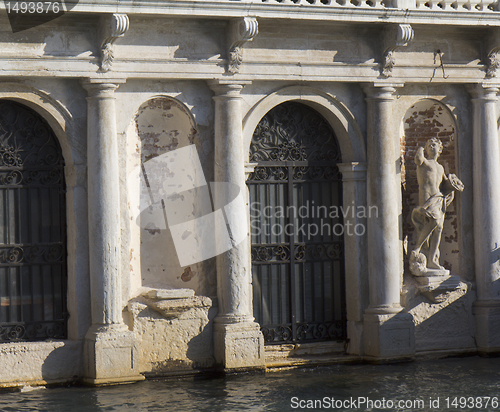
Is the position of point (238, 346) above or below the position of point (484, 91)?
below

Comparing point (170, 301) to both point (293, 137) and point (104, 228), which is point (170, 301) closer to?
point (104, 228)

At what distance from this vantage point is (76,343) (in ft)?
32.2

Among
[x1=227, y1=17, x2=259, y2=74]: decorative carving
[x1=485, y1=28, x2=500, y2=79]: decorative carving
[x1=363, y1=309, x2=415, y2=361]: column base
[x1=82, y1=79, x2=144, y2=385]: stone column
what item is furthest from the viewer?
[x1=485, y1=28, x2=500, y2=79]: decorative carving

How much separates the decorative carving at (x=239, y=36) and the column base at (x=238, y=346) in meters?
3.13

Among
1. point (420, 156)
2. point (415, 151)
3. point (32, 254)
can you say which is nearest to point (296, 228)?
point (420, 156)

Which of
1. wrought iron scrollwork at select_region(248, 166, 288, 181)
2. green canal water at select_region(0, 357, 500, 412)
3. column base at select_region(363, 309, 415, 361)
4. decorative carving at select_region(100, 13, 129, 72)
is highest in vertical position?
decorative carving at select_region(100, 13, 129, 72)

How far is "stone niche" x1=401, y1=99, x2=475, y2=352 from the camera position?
11367 mm

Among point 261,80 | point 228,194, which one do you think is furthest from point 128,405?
point 261,80

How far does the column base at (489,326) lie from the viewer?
37.5 feet

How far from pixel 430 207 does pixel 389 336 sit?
1.80 metres

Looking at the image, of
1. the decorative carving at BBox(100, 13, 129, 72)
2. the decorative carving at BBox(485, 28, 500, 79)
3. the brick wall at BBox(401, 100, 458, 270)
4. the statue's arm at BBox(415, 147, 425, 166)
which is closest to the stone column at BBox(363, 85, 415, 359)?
the statue's arm at BBox(415, 147, 425, 166)

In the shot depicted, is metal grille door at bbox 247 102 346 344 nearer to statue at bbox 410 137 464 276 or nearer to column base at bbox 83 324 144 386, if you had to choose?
statue at bbox 410 137 464 276

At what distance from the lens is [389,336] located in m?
10.9

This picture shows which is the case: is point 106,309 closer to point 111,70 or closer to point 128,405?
point 128,405
